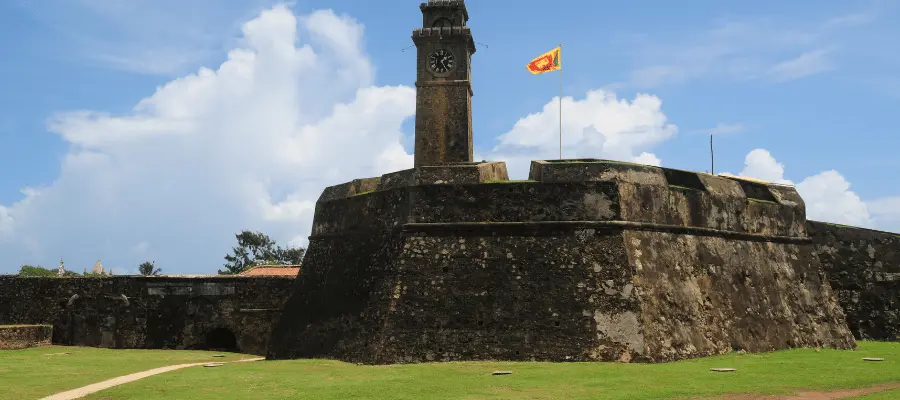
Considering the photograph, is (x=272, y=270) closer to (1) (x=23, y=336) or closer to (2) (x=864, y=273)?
(1) (x=23, y=336)

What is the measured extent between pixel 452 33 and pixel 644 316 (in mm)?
22650

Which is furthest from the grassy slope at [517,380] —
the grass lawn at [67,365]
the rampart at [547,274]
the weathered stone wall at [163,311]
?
the weathered stone wall at [163,311]

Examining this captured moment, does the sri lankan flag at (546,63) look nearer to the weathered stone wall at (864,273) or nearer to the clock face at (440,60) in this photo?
the weathered stone wall at (864,273)

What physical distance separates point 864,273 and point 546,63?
10014 millimetres

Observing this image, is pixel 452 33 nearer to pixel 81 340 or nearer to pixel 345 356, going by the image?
pixel 81 340

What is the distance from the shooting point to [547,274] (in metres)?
14.2

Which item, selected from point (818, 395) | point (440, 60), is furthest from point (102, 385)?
point (440, 60)

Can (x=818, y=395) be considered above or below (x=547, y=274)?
below

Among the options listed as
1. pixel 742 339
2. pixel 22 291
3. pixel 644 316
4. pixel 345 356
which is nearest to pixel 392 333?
pixel 345 356

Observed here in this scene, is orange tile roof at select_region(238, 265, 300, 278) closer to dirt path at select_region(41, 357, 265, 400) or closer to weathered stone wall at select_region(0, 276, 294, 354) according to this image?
weathered stone wall at select_region(0, 276, 294, 354)

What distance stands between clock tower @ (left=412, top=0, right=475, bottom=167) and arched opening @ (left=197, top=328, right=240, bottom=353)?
13745 millimetres

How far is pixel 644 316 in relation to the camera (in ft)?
44.9

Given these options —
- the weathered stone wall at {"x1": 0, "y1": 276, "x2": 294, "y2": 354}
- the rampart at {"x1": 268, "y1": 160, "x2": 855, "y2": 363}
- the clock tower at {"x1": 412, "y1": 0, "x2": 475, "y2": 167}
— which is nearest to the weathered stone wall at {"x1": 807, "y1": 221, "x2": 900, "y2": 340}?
the rampart at {"x1": 268, "y1": 160, "x2": 855, "y2": 363}

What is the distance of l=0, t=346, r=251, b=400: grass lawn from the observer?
1211cm
